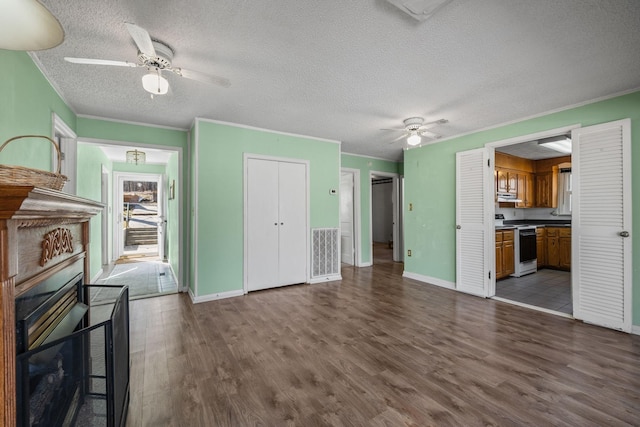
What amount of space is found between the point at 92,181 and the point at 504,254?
7.23 m

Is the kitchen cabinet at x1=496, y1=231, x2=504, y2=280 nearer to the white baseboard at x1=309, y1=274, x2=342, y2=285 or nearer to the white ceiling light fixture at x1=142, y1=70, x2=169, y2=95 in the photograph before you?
the white baseboard at x1=309, y1=274, x2=342, y2=285

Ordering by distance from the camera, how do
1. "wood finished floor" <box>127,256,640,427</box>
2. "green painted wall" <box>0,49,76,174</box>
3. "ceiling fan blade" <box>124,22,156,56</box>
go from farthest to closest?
"green painted wall" <box>0,49,76,174</box>, "wood finished floor" <box>127,256,640,427</box>, "ceiling fan blade" <box>124,22,156,56</box>

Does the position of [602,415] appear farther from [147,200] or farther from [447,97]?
[147,200]

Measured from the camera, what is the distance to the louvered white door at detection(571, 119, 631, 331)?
8.71ft

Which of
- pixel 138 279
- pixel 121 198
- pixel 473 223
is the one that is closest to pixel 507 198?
pixel 473 223

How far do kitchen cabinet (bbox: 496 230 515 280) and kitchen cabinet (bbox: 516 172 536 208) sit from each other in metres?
1.16

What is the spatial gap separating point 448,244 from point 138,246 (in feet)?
26.7

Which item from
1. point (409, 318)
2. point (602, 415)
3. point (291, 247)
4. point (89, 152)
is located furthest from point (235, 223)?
point (602, 415)

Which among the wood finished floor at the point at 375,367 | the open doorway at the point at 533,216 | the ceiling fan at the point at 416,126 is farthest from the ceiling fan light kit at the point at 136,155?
the open doorway at the point at 533,216

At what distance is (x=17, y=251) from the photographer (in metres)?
0.82

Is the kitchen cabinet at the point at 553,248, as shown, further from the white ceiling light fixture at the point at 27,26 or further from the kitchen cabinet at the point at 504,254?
the white ceiling light fixture at the point at 27,26

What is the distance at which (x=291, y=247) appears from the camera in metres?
4.25

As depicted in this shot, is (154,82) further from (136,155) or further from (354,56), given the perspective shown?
(136,155)

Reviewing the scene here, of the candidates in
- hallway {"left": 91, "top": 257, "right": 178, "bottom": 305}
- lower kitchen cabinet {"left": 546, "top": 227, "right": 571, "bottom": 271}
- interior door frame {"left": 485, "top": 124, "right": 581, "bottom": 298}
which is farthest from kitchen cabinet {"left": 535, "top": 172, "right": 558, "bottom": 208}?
hallway {"left": 91, "top": 257, "right": 178, "bottom": 305}
